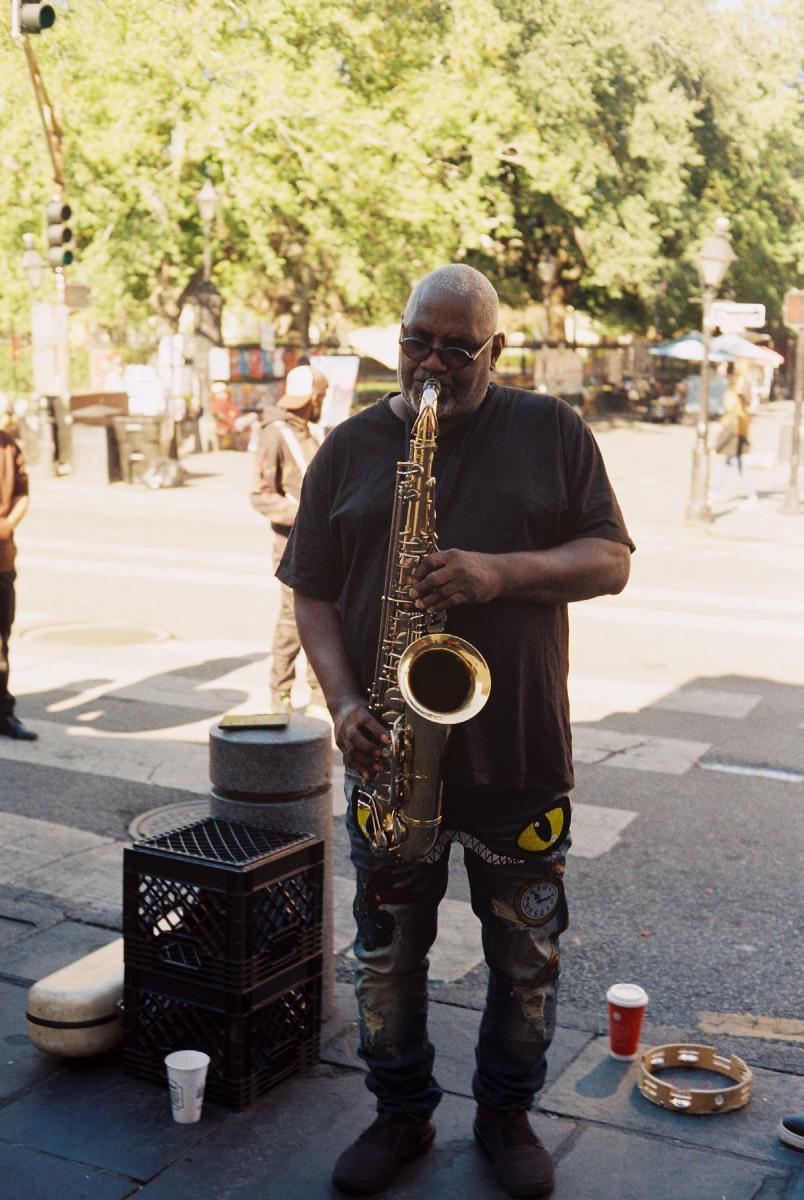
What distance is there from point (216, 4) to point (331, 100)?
101 inches

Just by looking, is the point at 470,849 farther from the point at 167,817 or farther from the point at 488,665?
the point at 167,817

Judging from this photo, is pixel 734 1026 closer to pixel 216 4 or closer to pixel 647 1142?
pixel 647 1142

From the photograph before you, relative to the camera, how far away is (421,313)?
121 inches

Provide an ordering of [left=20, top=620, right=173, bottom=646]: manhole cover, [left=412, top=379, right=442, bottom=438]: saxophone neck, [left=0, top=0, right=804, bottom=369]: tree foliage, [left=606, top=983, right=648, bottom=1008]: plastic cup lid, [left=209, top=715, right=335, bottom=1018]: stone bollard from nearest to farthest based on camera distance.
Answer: [left=412, top=379, right=442, bottom=438]: saxophone neck < [left=606, top=983, right=648, bottom=1008]: plastic cup lid < [left=209, top=715, right=335, bottom=1018]: stone bollard < [left=20, top=620, right=173, bottom=646]: manhole cover < [left=0, top=0, right=804, bottom=369]: tree foliage

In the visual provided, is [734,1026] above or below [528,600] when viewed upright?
below

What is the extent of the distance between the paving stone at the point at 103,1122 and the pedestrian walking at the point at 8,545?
13.6 feet

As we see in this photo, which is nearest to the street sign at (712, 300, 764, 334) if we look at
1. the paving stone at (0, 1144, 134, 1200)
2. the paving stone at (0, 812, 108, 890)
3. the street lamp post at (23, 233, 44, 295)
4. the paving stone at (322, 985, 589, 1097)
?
the street lamp post at (23, 233, 44, 295)

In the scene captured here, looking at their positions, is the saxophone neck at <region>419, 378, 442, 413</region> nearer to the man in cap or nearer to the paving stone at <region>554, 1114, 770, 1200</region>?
the paving stone at <region>554, 1114, 770, 1200</region>

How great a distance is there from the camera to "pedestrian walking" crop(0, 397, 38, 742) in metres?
7.59

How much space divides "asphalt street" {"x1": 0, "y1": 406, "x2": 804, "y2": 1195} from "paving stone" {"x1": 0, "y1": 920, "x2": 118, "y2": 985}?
0.04 ft

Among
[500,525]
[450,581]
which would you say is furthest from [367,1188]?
[500,525]

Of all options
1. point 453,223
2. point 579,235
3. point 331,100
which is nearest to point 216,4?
point 331,100

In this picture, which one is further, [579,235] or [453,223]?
[579,235]

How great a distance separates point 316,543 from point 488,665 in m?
0.55
